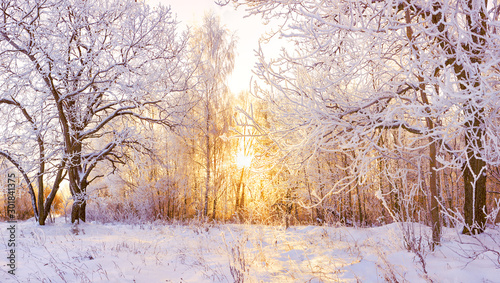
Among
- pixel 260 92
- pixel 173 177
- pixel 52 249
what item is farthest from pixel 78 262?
pixel 173 177

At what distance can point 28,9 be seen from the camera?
761 cm

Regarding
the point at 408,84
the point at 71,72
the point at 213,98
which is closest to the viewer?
the point at 408,84

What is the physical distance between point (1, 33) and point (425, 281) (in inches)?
392

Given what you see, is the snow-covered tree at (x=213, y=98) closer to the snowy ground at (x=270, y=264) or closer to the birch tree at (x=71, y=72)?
the birch tree at (x=71, y=72)

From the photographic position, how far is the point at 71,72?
8.59 meters

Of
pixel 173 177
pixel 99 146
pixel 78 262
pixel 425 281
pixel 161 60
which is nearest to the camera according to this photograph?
pixel 425 281

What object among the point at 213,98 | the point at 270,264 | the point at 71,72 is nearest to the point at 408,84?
the point at 270,264

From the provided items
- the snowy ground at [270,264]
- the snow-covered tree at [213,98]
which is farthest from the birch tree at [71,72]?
the snow-covered tree at [213,98]

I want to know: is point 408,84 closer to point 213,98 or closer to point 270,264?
point 270,264

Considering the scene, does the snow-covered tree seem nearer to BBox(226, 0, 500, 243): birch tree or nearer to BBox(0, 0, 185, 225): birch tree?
BBox(0, 0, 185, 225): birch tree

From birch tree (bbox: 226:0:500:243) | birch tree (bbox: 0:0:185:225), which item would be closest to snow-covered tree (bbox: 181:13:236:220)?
birch tree (bbox: 0:0:185:225)

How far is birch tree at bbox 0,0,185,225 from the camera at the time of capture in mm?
7648

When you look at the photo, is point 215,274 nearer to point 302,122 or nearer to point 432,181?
point 302,122

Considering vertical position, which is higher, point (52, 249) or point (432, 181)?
point (432, 181)
